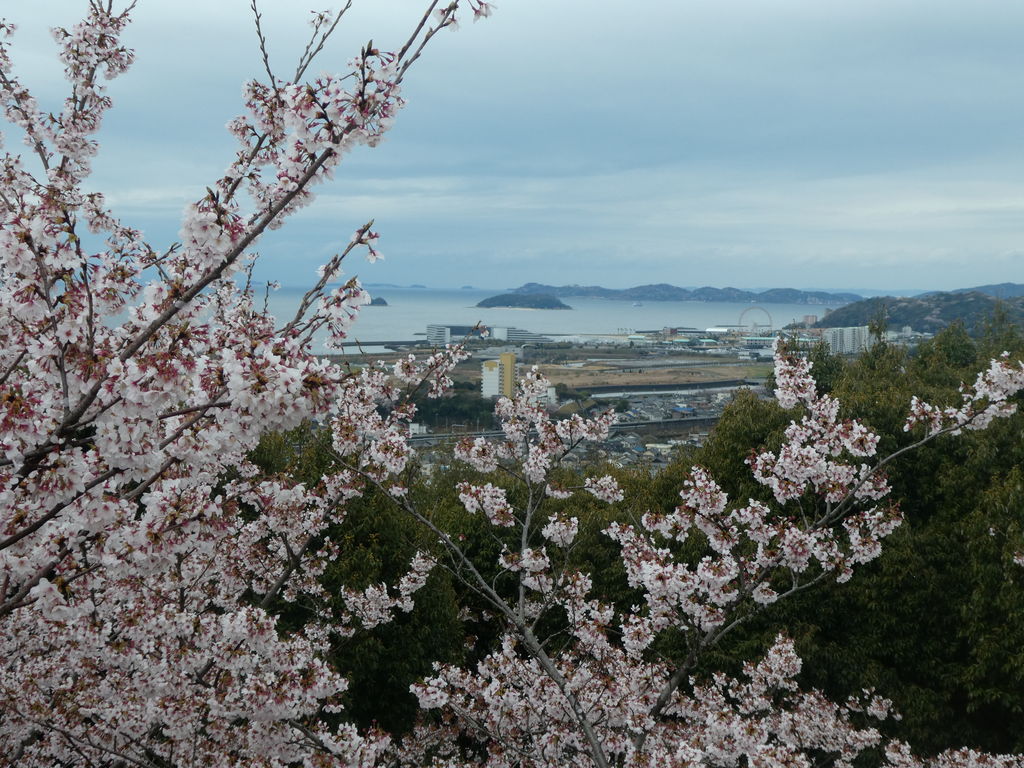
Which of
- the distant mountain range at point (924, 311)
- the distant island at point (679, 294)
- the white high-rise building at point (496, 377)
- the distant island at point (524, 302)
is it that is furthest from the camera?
the distant island at point (679, 294)

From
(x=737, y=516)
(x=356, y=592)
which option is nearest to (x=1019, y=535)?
(x=737, y=516)

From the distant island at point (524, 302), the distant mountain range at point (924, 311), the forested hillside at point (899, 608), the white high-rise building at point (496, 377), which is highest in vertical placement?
the distant island at point (524, 302)

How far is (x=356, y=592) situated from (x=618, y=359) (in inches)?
2425

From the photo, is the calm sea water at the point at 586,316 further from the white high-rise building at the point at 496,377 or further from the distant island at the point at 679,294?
the white high-rise building at the point at 496,377

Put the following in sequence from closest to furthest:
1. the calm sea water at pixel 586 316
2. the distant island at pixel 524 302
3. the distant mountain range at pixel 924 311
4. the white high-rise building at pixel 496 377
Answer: the white high-rise building at pixel 496 377 → the distant mountain range at pixel 924 311 → the calm sea water at pixel 586 316 → the distant island at pixel 524 302

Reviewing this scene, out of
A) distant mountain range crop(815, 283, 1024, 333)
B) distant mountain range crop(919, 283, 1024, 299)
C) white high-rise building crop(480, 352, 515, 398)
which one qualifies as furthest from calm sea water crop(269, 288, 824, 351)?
white high-rise building crop(480, 352, 515, 398)

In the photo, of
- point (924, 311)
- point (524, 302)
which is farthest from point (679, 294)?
point (924, 311)

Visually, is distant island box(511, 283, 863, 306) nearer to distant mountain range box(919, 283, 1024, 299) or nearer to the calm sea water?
the calm sea water

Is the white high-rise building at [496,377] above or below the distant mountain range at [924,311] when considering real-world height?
below

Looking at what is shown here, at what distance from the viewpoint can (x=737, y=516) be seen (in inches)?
267

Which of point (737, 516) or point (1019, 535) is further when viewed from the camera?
point (1019, 535)

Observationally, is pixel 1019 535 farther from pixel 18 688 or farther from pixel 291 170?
pixel 18 688

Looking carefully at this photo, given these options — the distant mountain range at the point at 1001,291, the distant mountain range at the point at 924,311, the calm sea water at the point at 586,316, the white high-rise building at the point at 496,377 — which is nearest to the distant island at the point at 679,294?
the calm sea water at the point at 586,316

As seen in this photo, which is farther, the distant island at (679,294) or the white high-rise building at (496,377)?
the distant island at (679,294)
